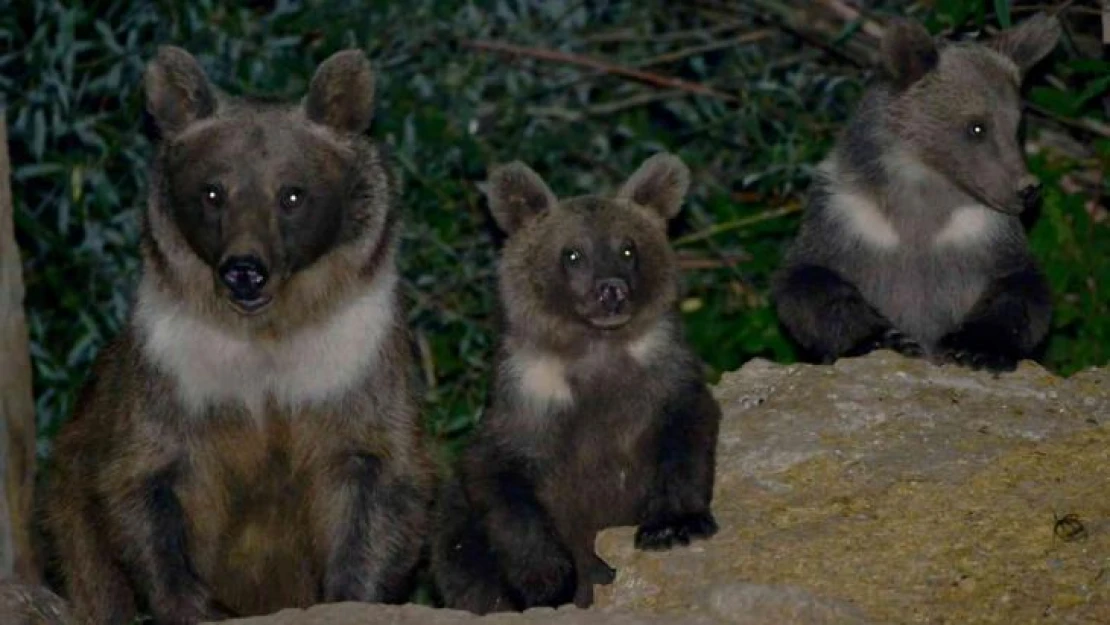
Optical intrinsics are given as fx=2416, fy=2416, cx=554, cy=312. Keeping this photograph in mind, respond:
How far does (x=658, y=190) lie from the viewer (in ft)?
26.4

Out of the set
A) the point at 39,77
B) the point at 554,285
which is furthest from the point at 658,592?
the point at 39,77

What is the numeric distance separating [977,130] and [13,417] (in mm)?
3475

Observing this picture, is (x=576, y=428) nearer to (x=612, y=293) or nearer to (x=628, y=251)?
(x=612, y=293)

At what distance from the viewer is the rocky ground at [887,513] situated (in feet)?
20.7

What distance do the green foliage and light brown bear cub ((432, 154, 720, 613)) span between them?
73.0 inches

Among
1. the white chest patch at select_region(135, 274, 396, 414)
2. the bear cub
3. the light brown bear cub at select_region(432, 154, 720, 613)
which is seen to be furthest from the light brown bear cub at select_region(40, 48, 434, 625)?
the bear cub

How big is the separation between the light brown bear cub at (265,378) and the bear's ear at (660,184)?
41.0 inches

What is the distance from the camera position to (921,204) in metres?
8.48

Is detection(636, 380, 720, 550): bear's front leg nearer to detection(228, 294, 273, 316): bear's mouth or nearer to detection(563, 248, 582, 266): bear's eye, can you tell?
detection(563, 248, 582, 266): bear's eye

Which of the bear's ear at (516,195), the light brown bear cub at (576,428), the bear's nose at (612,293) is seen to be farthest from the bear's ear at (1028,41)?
the bear's nose at (612,293)

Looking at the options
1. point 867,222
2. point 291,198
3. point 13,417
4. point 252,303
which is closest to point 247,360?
point 252,303

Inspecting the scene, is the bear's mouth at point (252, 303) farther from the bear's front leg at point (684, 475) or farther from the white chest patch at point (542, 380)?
the bear's front leg at point (684, 475)

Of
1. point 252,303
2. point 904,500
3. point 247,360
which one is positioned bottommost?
point 904,500

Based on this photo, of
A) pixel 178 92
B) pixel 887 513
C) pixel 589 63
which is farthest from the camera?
pixel 589 63
